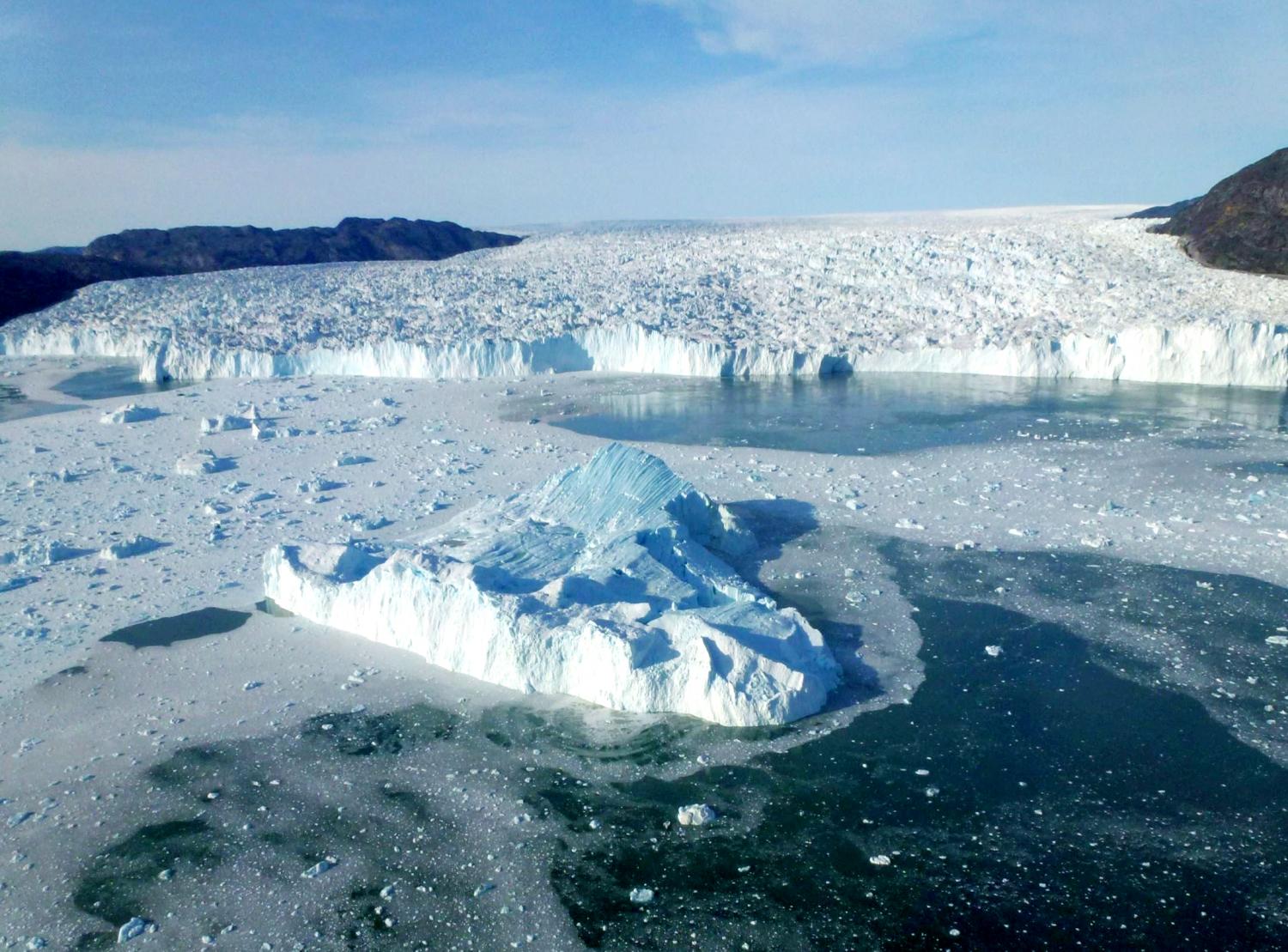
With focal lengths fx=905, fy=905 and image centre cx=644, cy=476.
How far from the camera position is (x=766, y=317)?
16359 mm

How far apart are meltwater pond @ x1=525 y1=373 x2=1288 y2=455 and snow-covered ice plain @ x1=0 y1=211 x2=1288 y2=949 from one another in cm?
12

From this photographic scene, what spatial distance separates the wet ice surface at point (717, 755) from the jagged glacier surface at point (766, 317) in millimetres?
6132

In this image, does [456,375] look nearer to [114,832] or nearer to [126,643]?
[126,643]

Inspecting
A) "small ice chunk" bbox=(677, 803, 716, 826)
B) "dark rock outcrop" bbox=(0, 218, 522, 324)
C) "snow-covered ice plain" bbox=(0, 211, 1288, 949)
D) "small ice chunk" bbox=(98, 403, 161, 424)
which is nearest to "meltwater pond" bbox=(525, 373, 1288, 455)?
"snow-covered ice plain" bbox=(0, 211, 1288, 949)

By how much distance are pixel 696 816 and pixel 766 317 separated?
43.1ft

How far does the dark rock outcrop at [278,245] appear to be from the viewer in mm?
28828

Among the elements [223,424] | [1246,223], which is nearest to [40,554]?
[223,424]

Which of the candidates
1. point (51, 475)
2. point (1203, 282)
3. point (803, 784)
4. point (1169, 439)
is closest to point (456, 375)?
point (51, 475)

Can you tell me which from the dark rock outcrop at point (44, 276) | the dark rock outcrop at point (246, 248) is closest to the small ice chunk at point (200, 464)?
the dark rock outcrop at point (44, 276)

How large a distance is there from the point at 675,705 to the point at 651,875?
1.26 meters

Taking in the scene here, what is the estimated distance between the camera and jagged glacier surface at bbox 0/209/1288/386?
14297 millimetres

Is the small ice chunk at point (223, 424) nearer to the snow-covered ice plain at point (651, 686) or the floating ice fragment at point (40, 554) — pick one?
the snow-covered ice plain at point (651, 686)

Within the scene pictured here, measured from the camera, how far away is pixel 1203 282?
15.6 m

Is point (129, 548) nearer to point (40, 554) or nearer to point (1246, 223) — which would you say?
point (40, 554)
